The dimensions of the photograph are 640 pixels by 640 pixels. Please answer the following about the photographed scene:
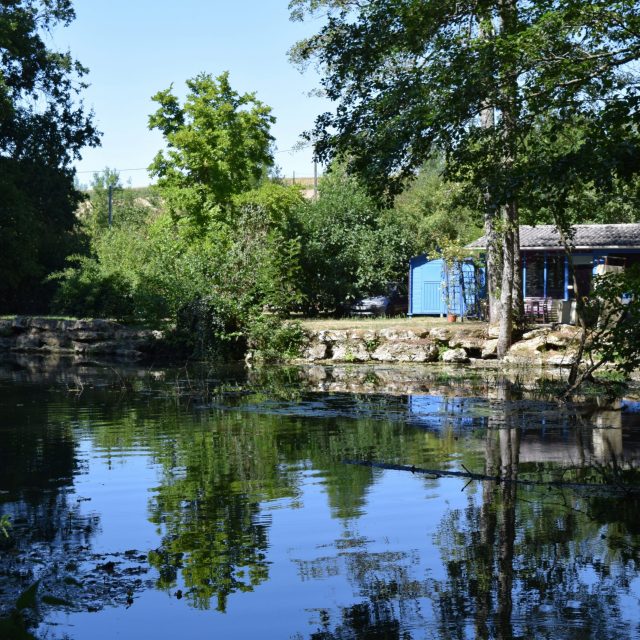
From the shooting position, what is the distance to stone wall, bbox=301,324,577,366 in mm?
28016

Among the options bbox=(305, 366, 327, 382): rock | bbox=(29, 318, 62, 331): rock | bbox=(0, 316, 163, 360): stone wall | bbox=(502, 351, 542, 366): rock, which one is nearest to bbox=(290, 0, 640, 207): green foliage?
bbox=(305, 366, 327, 382): rock

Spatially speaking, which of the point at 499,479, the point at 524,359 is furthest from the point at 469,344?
the point at 499,479

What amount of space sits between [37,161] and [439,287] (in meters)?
20.5

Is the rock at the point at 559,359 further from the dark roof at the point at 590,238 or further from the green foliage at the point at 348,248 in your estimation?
the green foliage at the point at 348,248

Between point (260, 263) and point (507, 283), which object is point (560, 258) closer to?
point (507, 283)

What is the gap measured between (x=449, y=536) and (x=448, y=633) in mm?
2397

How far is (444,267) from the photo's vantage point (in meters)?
36.6

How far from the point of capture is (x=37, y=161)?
46.4 m

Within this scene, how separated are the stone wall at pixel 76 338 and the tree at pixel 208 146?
991 cm

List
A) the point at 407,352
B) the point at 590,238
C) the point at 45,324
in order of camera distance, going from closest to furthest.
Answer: the point at 407,352 → the point at 45,324 → the point at 590,238

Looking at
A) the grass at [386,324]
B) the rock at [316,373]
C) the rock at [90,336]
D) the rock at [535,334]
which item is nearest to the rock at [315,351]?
the grass at [386,324]

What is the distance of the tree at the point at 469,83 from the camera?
13.6 m

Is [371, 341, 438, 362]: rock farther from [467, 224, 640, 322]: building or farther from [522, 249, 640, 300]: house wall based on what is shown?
[522, 249, 640, 300]: house wall

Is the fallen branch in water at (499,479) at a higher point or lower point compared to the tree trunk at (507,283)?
lower
